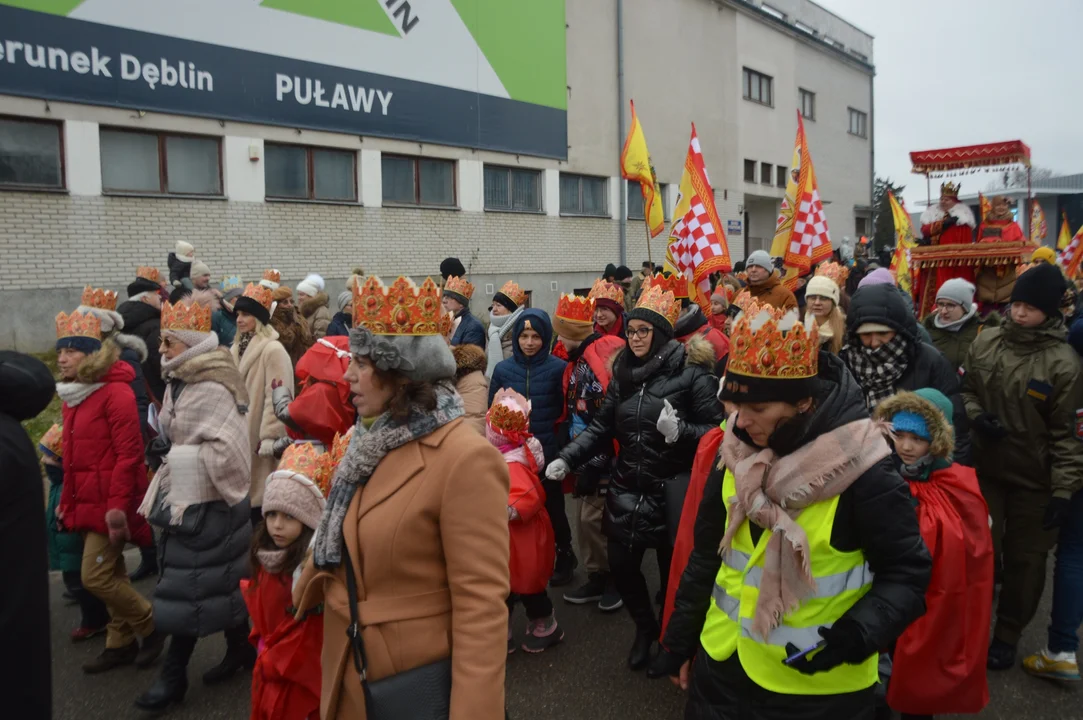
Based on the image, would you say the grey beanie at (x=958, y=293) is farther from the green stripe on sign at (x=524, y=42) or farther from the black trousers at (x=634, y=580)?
the green stripe on sign at (x=524, y=42)

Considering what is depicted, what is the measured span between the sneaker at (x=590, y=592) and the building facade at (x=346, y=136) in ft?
32.3

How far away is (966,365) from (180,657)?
4.67m

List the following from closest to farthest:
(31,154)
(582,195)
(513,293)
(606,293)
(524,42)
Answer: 1. (606,293)
2. (513,293)
3. (31,154)
4. (524,42)
5. (582,195)

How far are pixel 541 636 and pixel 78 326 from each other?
3.26m

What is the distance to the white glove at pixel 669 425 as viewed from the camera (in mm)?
4000

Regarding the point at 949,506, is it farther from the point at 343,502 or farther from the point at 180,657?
the point at 180,657

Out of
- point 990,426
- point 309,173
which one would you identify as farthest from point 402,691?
point 309,173

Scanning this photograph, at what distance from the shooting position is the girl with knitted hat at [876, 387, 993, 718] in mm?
3377

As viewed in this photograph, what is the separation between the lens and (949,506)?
344 cm

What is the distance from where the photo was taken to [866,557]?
2.29m

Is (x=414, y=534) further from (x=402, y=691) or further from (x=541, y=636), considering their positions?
(x=541, y=636)

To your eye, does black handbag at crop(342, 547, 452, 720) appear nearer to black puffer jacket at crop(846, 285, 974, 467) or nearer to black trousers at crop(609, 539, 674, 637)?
black trousers at crop(609, 539, 674, 637)

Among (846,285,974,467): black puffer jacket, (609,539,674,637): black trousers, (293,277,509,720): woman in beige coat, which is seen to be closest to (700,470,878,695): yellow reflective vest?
(293,277,509,720): woman in beige coat

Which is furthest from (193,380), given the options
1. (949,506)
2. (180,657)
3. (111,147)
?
(111,147)
